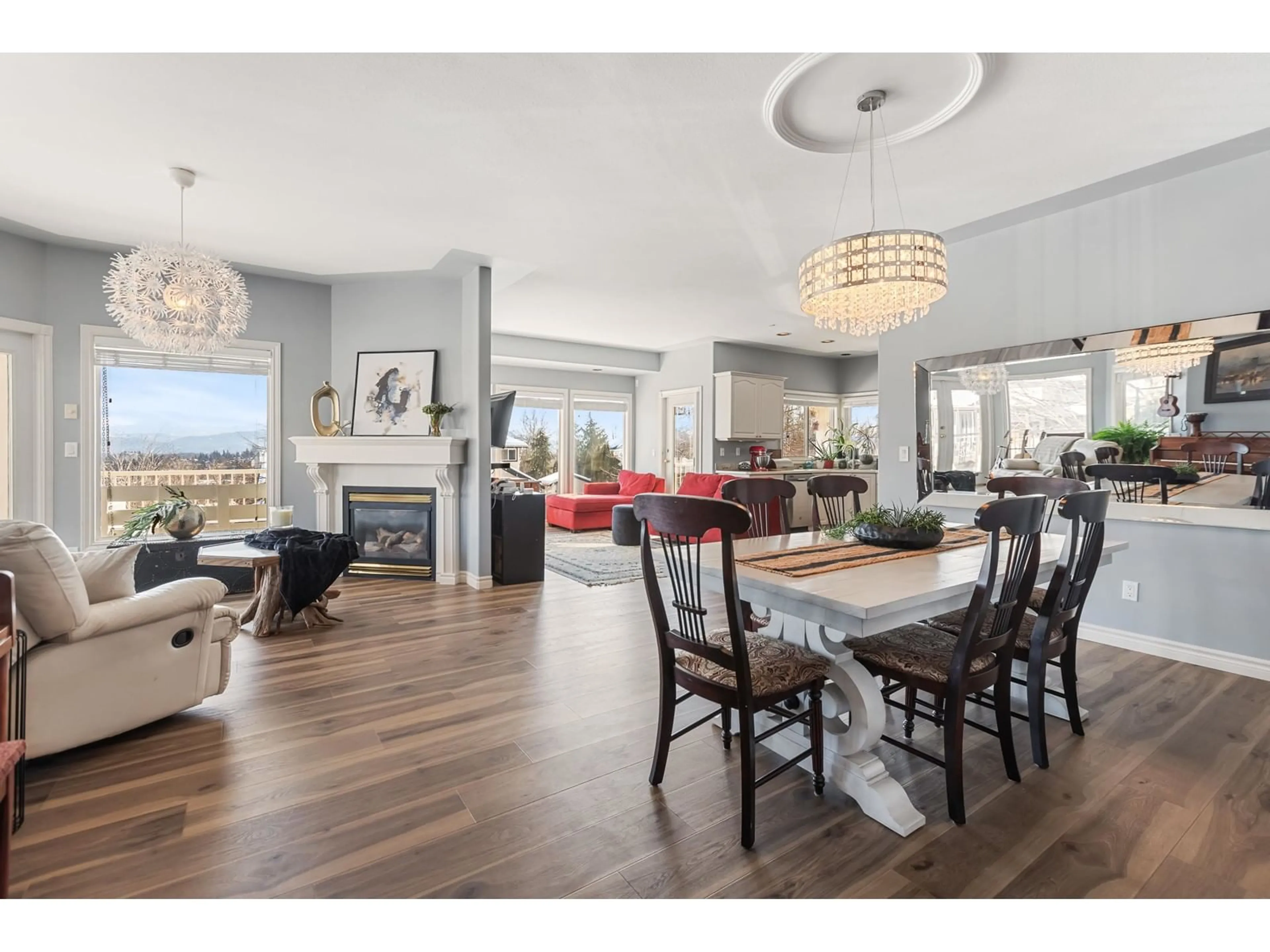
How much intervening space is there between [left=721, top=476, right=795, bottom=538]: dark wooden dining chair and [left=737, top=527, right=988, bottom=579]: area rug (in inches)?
12.9

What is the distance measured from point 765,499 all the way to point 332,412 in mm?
3970

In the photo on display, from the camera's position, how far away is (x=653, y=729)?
231 centimetres

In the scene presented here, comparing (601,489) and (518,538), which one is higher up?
(601,489)

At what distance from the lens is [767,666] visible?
175 centimetres

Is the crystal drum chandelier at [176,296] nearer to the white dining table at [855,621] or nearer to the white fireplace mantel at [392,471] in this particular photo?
the white fireplace mantel at [392,471]

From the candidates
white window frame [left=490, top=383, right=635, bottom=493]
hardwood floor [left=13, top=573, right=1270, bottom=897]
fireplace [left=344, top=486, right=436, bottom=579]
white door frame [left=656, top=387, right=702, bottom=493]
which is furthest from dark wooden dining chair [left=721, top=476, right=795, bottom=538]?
white window frame [left=490, top=383, right=635, bottom=493]

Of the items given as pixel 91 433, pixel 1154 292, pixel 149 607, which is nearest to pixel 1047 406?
pixel 1154 292

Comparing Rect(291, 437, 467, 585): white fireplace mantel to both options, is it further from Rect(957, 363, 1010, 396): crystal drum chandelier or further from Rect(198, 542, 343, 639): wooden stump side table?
Rect(957, 363, 1010, 396): crystal drum chandelier

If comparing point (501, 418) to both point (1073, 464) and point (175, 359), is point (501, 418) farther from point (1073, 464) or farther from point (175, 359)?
point (1073, 464)

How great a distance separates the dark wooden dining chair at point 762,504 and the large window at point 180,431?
3.94 meters

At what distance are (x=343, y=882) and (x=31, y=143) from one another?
359cm

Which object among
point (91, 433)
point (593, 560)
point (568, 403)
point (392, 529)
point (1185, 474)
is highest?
point (568, 403)
